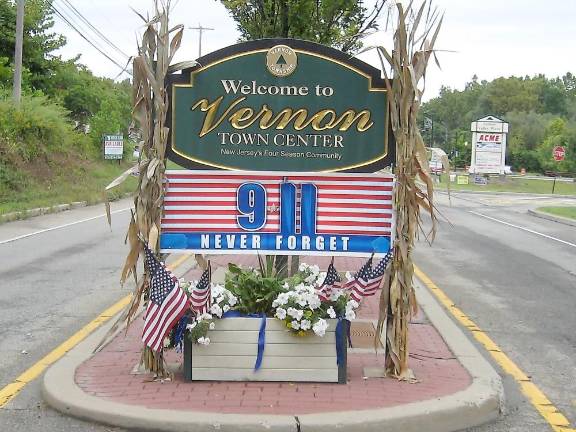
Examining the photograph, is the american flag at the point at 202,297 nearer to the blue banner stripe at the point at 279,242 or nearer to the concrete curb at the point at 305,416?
the blue banner stripe at the point at 279,242

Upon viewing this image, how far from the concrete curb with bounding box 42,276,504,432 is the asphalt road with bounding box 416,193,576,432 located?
20cm

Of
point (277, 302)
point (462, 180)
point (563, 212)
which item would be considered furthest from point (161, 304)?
point (462, 180)

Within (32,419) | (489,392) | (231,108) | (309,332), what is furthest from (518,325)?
(32,419)

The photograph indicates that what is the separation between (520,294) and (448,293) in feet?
3.71

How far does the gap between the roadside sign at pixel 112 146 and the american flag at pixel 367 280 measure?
36.6 metres

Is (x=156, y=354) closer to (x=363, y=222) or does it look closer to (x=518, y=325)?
(x=363, y=222)

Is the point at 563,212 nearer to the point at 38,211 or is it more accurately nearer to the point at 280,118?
the point at 38,211

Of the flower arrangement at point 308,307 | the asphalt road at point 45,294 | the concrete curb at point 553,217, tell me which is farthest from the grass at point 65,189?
the flower arrangement at point 308,307

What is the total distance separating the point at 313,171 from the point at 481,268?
8.64 metres

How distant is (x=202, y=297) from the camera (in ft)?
18.5

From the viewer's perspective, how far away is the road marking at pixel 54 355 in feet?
19.3

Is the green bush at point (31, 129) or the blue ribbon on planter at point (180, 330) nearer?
the blue ribbon on planter at point (180, 330)

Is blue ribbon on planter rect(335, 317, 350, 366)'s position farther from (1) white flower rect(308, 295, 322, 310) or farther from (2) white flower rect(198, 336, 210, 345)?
(2) white flower rect(198, 336, 210, 345)

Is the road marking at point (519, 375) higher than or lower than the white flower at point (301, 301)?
lower
